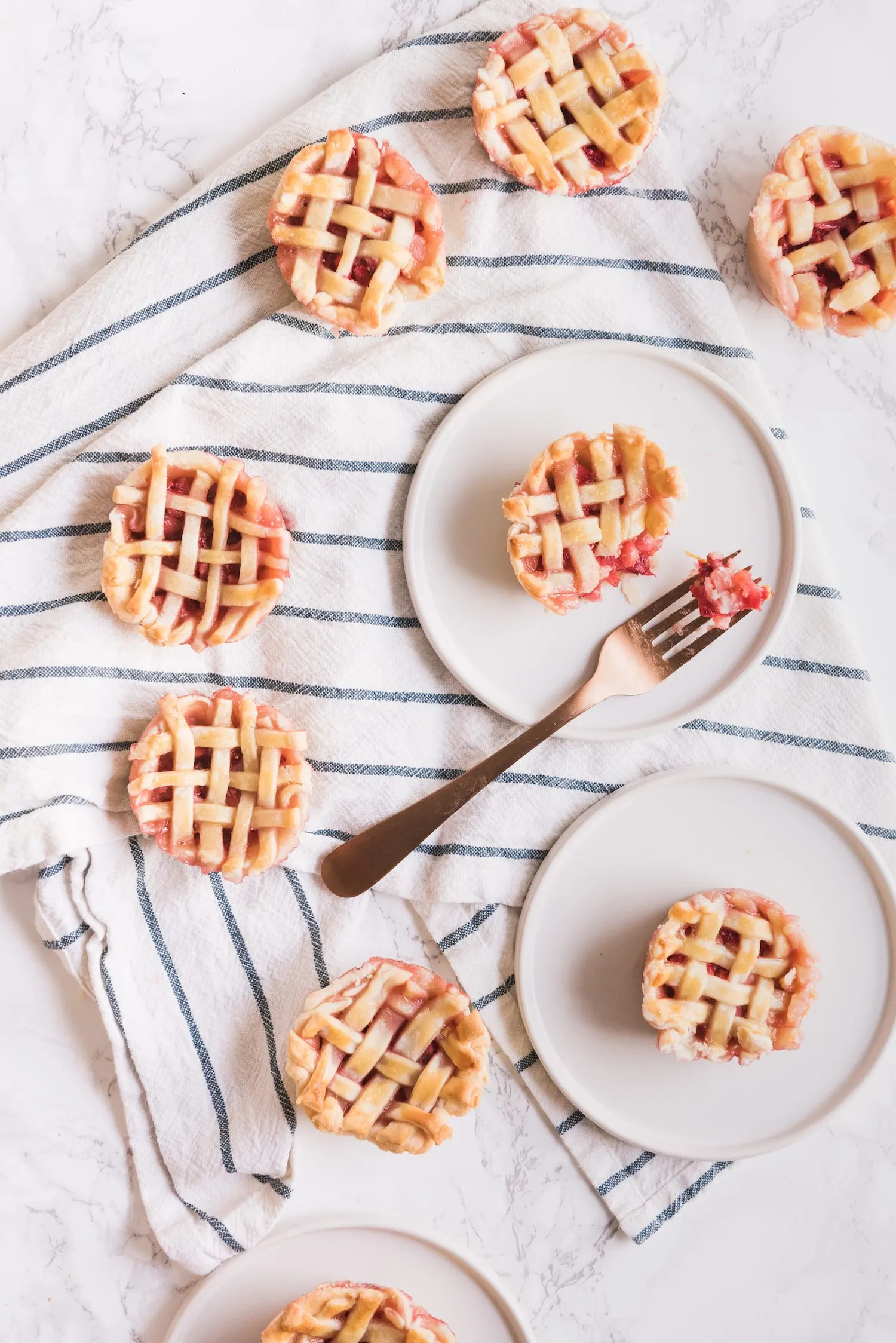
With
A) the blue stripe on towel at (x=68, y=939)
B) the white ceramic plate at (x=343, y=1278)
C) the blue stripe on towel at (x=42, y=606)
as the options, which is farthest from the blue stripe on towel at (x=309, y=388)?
the white ceramic plate at (x=343, y=1278)

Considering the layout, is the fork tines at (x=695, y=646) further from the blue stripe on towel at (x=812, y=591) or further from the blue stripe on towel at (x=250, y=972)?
the blue stripe on towel at (x=250, y=972)

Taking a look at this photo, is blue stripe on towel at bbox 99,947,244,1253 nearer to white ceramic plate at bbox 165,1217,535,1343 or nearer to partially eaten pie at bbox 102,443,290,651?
white ceramic plate at bbox 165,1217,535,1343

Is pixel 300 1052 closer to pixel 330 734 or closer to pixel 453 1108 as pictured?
pixel 453 1108

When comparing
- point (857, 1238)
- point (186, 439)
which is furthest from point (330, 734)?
point (857, 1238)

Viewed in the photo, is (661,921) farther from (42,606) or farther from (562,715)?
(42,606)

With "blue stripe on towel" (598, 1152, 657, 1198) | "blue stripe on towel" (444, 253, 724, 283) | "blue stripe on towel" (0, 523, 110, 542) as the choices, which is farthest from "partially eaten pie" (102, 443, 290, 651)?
"blue stripe on towel" (598, 1152, 657, 1198)
